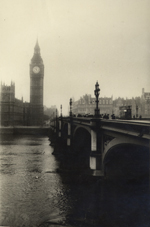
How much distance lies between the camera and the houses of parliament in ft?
315

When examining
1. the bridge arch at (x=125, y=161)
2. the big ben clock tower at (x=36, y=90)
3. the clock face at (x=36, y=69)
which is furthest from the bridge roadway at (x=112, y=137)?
the clock face at (x=36, y=69)

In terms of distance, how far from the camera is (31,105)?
11294 centimetres

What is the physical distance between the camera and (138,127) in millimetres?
12102

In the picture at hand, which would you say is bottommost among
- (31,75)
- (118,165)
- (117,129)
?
(118,165)

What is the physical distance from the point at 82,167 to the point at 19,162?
965 cm

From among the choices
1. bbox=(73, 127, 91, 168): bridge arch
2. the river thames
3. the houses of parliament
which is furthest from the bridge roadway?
the houses of parliament

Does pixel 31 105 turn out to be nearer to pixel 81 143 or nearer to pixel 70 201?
pixel 81 143

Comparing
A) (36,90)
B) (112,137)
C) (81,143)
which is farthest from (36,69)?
(112,137)

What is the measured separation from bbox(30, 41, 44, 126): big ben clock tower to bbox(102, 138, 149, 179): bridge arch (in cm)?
9116

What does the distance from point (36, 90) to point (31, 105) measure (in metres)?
6.82

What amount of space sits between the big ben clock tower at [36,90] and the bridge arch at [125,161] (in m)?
91.2

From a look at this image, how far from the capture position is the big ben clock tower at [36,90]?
365ft

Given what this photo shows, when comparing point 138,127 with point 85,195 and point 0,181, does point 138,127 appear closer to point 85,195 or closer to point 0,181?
point 85,195

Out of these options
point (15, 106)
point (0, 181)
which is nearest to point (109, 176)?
point (0, 181)
